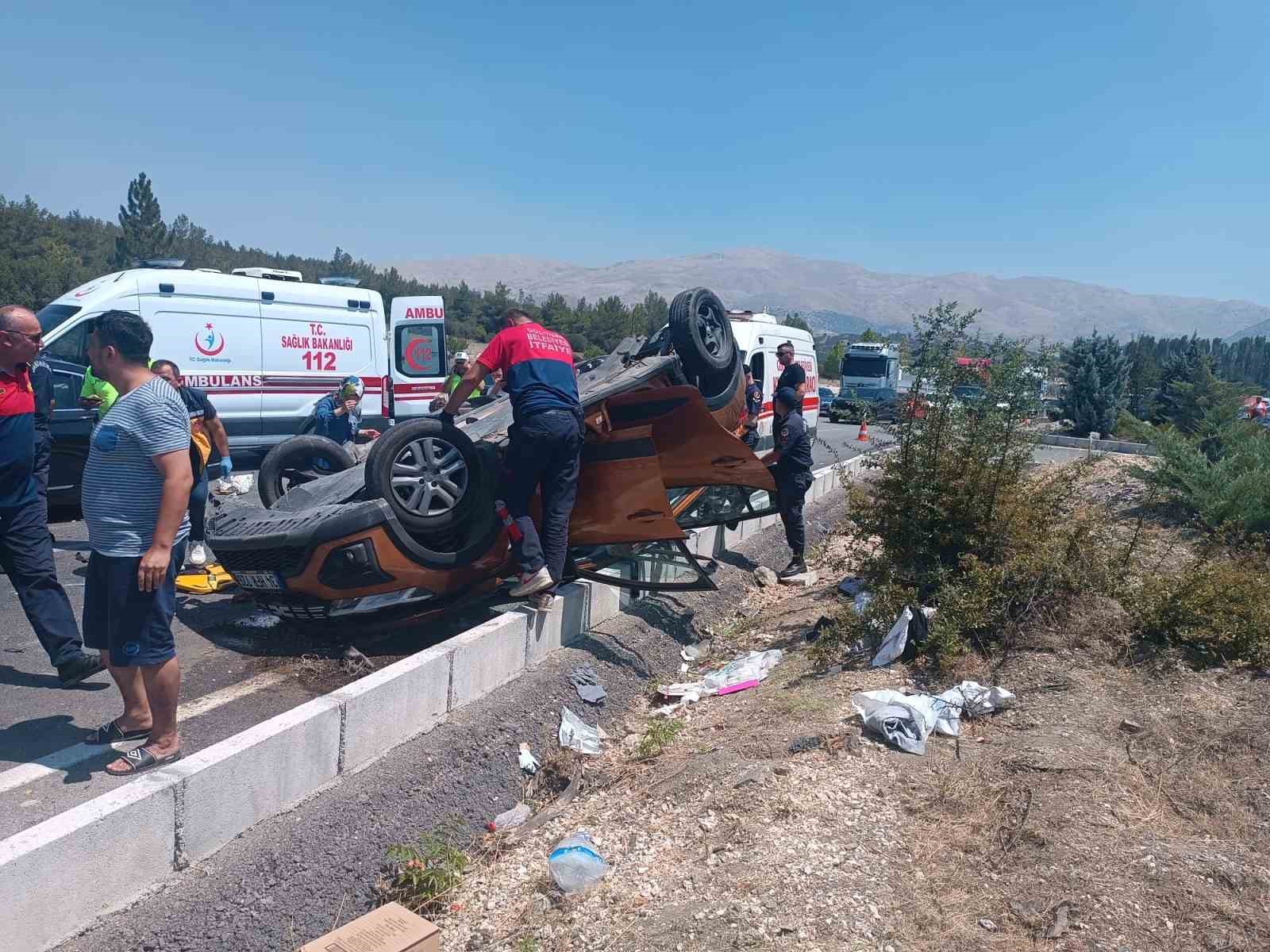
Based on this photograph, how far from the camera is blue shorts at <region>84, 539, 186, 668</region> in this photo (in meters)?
3.41

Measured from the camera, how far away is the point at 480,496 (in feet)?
17.5

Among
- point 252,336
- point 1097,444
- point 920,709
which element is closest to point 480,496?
point 920,709

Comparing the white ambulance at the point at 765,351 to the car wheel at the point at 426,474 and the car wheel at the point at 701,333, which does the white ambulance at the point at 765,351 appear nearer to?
the car wheel at the point at 701,333

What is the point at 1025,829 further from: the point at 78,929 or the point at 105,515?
the point at 105,515

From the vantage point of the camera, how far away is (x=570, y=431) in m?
5.21

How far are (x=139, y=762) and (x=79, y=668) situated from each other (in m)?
1.30

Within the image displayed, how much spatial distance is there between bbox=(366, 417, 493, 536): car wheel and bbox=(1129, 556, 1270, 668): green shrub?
381 cm

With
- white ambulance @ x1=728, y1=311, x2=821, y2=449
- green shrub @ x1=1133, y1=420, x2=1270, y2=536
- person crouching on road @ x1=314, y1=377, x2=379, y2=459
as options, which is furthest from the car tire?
white ambulance @ x1=728, y1=311, x2=821, y2=449

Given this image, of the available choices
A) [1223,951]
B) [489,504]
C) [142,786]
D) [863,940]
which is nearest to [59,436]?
[489,504]

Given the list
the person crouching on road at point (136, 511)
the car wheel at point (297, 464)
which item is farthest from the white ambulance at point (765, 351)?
the person crouching on road at point (136, 511)

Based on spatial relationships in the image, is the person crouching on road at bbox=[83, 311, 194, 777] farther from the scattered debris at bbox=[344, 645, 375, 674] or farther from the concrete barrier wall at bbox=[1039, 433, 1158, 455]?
the concrete barrier wall at bbox=[1039, 433, 1158, 455]

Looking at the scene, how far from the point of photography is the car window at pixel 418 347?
50.0 feet

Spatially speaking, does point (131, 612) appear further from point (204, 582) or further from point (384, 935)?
point (204, 582)

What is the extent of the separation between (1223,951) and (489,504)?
393 centimetres
